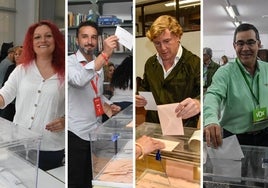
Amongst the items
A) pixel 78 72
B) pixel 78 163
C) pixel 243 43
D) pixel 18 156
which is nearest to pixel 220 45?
pixel 243 43

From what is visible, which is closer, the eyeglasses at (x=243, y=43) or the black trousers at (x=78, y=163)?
the eyeglasses at (x=243, y=43)

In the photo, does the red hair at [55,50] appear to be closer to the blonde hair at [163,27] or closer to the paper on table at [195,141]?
the blonde hair at [163,27]

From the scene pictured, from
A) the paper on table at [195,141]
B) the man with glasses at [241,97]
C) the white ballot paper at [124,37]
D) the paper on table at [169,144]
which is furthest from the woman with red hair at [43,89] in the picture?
the man with glasses at [241,97]

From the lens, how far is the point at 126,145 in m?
1.86

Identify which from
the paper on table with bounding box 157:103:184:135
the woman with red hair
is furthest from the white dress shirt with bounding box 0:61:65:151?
the paper on table with bounding box 157:103:184:135

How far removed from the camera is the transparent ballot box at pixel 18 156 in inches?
76.5

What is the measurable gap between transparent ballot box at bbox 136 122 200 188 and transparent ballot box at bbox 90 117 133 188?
0.19 ft

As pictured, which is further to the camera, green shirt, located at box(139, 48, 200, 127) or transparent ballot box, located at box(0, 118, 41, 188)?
transparent ballot box, located at box(0, 118, 41, 188)

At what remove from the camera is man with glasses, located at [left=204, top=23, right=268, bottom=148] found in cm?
177

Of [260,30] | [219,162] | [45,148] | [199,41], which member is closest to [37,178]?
[45,148]

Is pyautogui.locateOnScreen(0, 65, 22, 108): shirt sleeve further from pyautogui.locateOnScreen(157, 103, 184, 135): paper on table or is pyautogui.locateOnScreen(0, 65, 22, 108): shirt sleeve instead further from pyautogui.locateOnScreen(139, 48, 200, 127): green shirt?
pyautogui.locateOnScreen(157, 103, 184, 135): paper on table

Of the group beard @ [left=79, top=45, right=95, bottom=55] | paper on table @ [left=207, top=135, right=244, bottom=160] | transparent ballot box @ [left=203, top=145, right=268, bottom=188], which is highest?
beard @ [left=79, top=45, right=95, bottom=55]

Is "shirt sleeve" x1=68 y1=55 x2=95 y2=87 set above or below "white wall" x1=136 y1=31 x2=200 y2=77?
below

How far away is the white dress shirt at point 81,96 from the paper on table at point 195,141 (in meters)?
0.48
